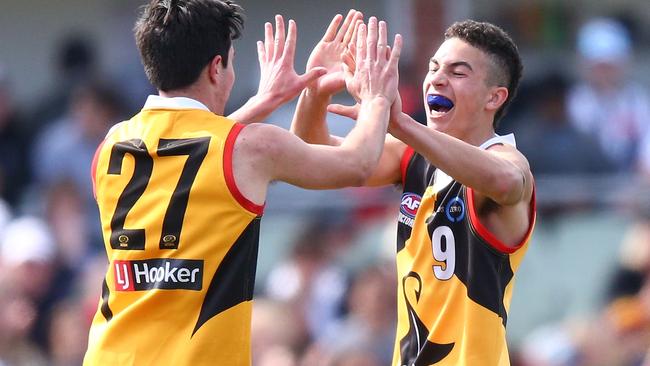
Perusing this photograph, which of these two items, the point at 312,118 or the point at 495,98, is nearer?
the point at 495,98

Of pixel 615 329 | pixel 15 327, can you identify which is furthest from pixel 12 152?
pixel 615 329

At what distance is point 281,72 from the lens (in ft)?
20.4

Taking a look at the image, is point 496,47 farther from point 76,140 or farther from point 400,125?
point 76,140

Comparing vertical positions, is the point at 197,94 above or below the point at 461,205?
above

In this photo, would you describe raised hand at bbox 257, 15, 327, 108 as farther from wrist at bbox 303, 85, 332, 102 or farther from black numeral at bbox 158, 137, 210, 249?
black numeral at bbox 158, 137, 210, 249

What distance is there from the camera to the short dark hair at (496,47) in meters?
6.53

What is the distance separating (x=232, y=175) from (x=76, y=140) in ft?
26.1

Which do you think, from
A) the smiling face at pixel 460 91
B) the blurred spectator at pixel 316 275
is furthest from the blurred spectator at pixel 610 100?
the smiling face at pixel 460 91

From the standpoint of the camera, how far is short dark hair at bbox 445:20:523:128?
6.53 metres

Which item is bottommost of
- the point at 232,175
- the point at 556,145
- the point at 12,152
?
the point at 12,152

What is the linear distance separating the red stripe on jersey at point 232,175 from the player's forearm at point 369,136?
47 cm

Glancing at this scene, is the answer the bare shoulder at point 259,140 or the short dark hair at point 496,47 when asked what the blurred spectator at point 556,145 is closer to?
the short dark hair at point 496,47

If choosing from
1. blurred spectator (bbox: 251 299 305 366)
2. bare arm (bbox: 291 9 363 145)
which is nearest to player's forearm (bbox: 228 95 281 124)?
bare arm (bbox: 291 9 363 145)

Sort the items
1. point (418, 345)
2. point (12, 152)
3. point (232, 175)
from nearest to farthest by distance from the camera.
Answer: point (232, 175) < point (418, 345) < point (12, 152)
